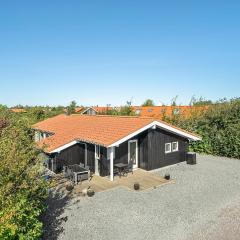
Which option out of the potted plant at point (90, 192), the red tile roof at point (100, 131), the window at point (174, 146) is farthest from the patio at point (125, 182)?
the window at point (174, 146)

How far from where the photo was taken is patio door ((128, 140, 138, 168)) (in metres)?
20.8

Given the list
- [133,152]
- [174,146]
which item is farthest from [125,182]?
[174,146]

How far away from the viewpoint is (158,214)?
508 inches

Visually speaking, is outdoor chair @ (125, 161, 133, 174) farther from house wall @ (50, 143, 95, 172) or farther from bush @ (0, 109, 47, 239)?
bush @ (0, 109, 47, 239)

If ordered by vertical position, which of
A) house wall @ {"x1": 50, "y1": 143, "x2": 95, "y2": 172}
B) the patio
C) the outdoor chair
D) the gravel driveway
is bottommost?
the gravel driveway

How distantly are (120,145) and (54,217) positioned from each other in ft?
28.4

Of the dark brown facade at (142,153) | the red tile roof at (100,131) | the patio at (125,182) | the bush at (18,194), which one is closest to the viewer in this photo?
the bush at (18,194)

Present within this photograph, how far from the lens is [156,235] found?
10961 millimetres

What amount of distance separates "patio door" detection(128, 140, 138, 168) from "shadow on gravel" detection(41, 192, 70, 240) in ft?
23.3

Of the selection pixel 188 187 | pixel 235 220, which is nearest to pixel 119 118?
pixel 188 187

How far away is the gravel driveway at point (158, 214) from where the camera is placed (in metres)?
11.1

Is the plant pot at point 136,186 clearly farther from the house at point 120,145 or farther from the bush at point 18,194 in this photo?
the bush at point 18,194

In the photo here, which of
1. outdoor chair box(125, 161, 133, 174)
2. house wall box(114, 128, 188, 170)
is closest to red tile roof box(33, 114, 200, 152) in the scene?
house wall box(114, 128, 188, 170)

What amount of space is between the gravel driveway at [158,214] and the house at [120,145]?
133 inches
